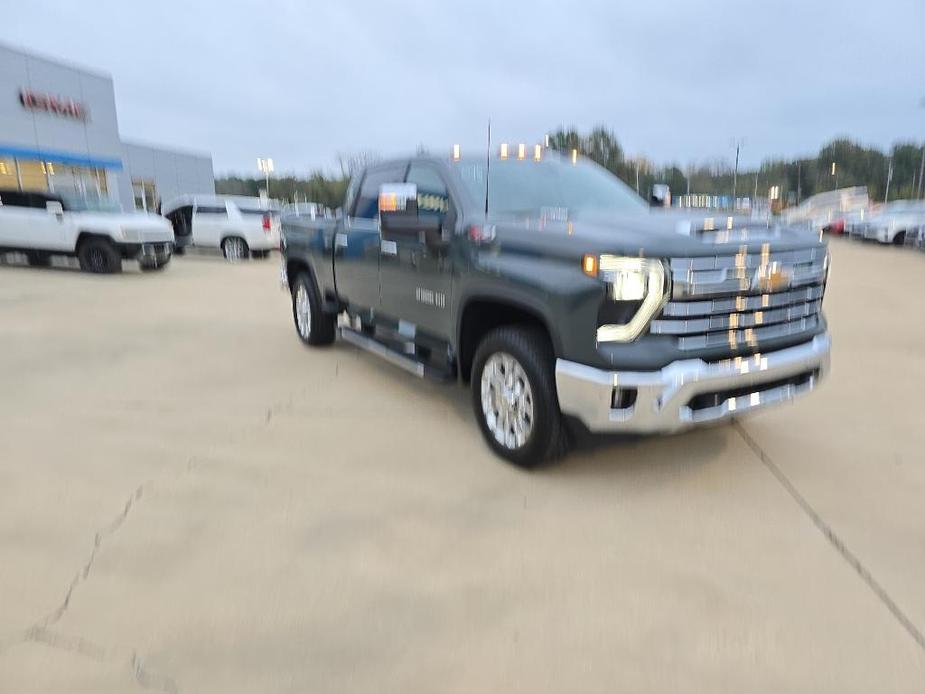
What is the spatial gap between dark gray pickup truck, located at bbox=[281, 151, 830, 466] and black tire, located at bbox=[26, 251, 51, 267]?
39.5 feet

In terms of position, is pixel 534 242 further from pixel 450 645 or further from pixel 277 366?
pixel 277 366

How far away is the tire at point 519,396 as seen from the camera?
3465 millimetres

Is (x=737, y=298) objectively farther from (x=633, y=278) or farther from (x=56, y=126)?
(x=56, y=126)

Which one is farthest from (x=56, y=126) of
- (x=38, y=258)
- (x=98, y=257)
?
(x=98, y=257)

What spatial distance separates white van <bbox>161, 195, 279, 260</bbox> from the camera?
54.9 ft

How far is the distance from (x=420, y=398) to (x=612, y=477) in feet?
6.41

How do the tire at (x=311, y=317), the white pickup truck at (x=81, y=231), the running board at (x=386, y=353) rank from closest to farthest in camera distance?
the running board at (x=386, y=353) < the tire at (x=311, y=317) < the white pickup truck at (x=81, y=231)

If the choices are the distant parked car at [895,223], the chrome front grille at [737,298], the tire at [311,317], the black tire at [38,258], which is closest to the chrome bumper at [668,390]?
the chrome front grille at [737,298]

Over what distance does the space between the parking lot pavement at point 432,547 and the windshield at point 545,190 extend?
1517mm

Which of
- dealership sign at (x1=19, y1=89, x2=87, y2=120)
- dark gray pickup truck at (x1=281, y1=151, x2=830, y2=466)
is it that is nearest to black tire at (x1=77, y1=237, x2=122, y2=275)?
dark gray pickup truck at (x1=281, y1=151, x2=830, y2=466)

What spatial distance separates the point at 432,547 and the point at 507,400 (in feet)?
3.50

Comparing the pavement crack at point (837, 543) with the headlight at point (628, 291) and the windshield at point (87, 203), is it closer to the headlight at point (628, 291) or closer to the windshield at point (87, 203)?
the headlight at point (628, 291)

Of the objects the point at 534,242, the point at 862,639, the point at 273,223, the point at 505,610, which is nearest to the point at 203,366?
the point at 534,242

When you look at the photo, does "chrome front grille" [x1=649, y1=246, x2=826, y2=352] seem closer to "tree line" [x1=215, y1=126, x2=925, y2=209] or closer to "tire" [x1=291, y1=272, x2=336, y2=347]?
"tree line" [x1=215, y1=126, x2=925, y2=209]
